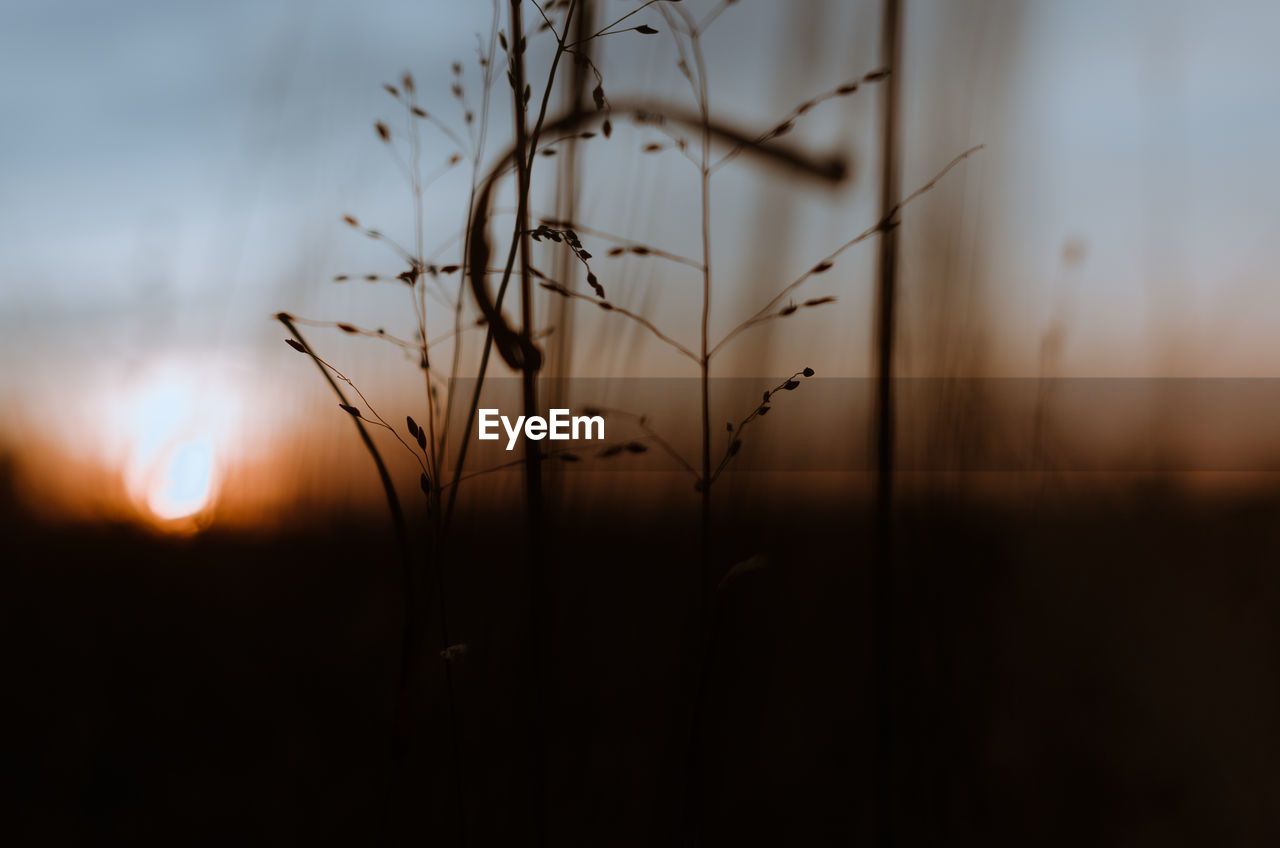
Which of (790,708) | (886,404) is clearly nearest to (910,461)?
(886,404)

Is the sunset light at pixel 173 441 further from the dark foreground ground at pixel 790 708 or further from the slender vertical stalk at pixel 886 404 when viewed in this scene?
the slender vertical stalk at pixel 886 404

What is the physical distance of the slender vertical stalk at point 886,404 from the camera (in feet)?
1.81

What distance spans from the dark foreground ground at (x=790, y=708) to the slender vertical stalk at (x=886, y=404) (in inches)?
0.5

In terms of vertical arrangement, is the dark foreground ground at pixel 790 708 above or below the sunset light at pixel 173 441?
below

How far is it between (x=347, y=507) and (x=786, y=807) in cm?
52

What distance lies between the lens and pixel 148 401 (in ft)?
2.36

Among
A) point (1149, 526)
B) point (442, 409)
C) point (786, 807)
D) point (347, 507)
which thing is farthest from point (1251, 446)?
point (347, 507)

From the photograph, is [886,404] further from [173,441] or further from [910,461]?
[173,441]

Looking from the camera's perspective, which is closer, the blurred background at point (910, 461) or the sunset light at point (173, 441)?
the blurred background at point (910, 461)

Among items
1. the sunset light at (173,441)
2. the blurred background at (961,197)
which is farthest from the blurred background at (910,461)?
the sunset light at (173,441)

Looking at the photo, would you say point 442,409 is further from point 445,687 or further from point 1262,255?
point 1262,255

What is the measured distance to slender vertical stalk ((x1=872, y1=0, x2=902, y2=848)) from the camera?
551 millimetres

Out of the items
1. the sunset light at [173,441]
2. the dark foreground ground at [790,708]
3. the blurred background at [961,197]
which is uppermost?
the blurred background at [961,197]

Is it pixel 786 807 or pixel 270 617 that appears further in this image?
pixel 270 617
